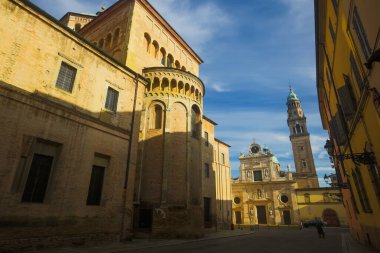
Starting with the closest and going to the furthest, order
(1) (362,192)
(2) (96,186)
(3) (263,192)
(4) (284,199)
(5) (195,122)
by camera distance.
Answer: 1. (1) (362,192)
2. (2) (96,186)
3. (5) (195,122)
4. (4) (284,199)
5. (3) (263,192)

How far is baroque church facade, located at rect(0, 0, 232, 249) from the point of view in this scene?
931 centimetres

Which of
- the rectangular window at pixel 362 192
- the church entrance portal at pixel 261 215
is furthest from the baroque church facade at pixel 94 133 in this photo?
the church entrance portal at pixel 261 215

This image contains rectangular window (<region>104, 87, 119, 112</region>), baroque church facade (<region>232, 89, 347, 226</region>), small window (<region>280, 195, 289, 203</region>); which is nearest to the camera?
rectangular window (<region>104, 87, 119, 112</region>)

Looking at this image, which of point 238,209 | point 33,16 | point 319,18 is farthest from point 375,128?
point 238,209

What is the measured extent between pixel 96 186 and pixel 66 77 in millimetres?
5552

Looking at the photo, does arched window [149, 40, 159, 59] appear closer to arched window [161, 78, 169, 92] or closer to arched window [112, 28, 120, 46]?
arched window [112, 28, 120, 46]

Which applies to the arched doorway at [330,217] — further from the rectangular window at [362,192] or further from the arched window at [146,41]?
the arched window at [146,41]

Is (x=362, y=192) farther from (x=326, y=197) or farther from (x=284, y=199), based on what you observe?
(x=326, y=197)

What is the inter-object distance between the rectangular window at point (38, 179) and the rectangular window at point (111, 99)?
4331 millimetres

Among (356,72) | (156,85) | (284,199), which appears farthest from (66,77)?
(284,199)

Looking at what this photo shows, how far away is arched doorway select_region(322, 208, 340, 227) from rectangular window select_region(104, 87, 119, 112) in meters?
40.4

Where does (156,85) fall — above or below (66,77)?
above

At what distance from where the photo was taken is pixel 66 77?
11.6 metres

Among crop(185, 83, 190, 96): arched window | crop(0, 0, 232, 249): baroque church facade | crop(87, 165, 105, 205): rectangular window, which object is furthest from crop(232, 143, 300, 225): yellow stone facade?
crop(87, 165, 105, 205): rectangular window
